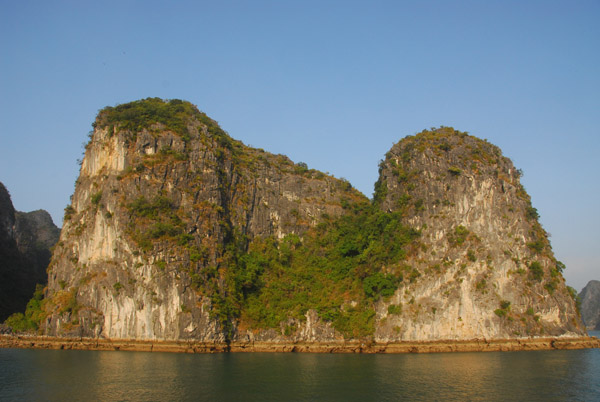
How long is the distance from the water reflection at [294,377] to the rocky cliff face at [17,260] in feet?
88.7

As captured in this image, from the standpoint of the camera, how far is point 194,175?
183 ft

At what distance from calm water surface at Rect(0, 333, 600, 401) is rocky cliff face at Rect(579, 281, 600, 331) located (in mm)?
125972

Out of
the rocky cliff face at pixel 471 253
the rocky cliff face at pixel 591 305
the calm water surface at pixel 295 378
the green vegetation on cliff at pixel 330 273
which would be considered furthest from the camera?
the rocky cliff face at pixel 591 305

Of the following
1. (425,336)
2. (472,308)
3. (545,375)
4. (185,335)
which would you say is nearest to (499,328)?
(472,308)

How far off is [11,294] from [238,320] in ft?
117

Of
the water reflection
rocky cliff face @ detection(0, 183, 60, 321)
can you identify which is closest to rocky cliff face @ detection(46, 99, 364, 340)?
the water reflection

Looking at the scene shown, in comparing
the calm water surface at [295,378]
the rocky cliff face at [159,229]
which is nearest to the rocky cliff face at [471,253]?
the calm water surface at [295,378]

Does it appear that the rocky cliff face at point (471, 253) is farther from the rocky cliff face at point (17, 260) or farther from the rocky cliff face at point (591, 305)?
the rocky cliff face at point (591, 305)

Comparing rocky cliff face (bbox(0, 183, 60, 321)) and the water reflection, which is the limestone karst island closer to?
the water reflection

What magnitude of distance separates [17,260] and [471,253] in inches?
2506

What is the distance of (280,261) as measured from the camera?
5988 centimetres

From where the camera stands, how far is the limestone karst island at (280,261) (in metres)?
47.5

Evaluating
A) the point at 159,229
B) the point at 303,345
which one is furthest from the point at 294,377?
the point at 159,229

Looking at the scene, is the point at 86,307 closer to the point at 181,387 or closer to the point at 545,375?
the point at 181,387
